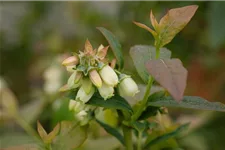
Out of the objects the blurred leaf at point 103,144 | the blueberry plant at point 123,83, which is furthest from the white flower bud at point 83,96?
the blurred leaf at point 103,144

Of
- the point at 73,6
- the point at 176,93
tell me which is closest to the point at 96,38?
the point at 73,6

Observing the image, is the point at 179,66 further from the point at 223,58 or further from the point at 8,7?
the point at 8,7

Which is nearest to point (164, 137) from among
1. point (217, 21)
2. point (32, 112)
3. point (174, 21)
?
point (174, 21)

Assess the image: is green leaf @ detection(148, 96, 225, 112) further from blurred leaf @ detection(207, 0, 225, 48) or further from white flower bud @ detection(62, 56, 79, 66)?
blurred leaf @ detection(207, 0, 225, 48)

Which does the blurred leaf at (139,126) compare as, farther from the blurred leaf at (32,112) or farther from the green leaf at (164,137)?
the blurred leaf at (32,112)

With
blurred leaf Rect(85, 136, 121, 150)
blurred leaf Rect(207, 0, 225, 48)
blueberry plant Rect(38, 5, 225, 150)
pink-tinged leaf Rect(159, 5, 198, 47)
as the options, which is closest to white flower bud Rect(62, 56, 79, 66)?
blueberry plant Rect(38, 5, 225, 150)

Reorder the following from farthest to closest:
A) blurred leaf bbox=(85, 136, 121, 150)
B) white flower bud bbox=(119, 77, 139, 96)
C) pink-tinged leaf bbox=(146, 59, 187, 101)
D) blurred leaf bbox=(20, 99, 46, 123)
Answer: blurred leaf bbox=(20, 99, 46, 123) < blurred leaf bbox=(85, 136, 121, 150) < white flower bud bbox=(119, 77, 139, 96) < pink-tinged leaf bbox=(146, 59, 187, 101)
